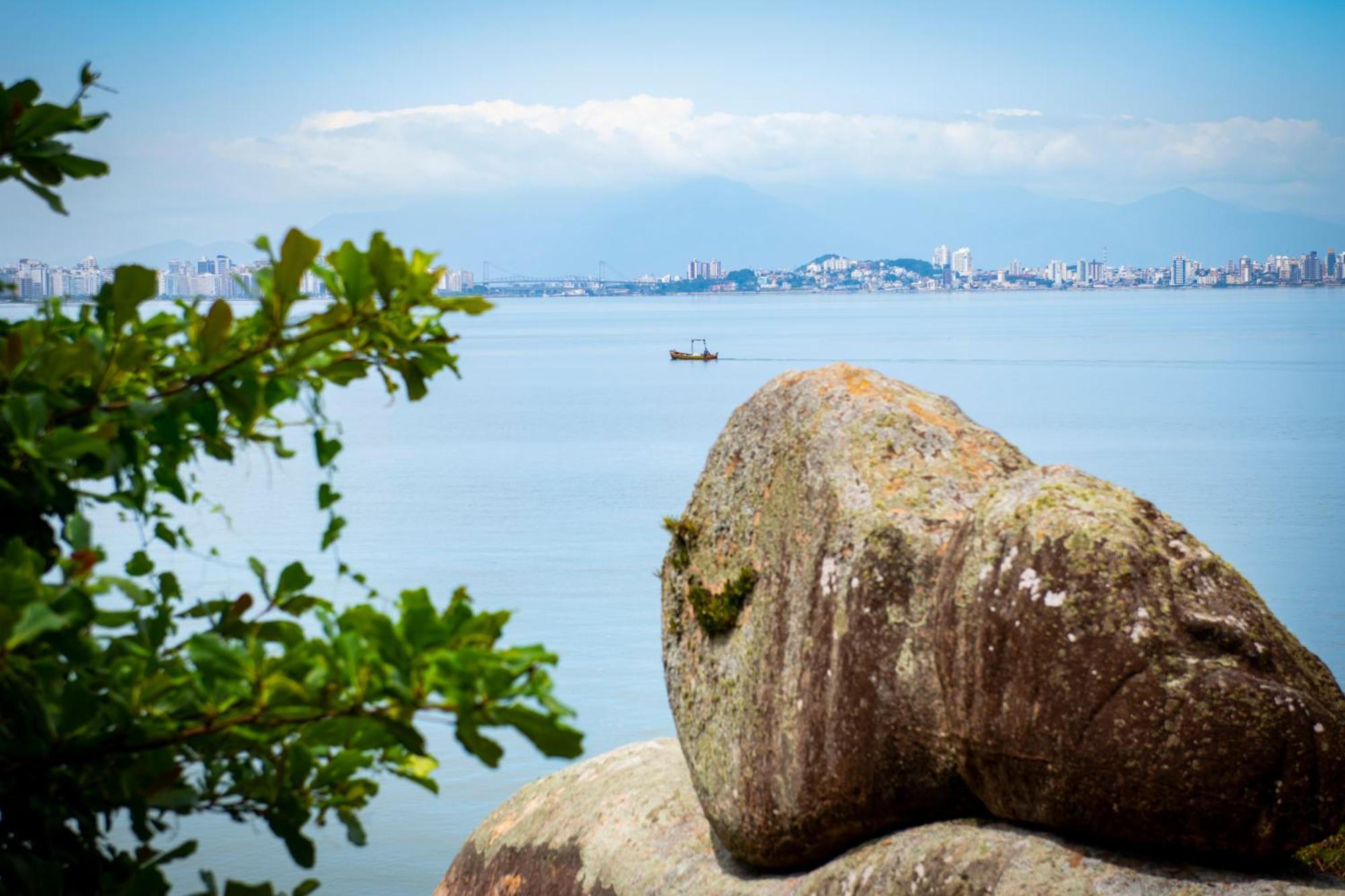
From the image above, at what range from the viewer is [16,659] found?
2314 millimetres

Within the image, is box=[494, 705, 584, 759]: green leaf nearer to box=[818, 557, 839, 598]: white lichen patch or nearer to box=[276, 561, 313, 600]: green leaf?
box=[276, 561, 313, 600]: green leaf

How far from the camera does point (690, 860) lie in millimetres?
9320

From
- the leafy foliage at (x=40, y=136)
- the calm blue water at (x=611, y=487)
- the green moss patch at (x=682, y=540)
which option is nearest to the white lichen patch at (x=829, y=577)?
the green moss patch at (x=682, y=540)

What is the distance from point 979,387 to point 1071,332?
7604 centimetres

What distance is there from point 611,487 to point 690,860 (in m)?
31.4

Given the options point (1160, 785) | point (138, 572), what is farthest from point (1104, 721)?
point (138, 572)

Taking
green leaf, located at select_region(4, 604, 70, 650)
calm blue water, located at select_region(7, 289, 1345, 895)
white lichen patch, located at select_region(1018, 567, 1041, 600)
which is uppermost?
green leaf, located at select_region(4, 604, 70, 650)

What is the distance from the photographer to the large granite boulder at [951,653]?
6629mm

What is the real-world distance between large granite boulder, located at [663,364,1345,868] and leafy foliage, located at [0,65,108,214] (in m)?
5.06

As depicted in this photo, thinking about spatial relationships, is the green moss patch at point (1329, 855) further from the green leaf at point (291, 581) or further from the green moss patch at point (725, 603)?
the green leaf at point (291, 581)

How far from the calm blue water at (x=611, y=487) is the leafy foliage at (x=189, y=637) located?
29 cm

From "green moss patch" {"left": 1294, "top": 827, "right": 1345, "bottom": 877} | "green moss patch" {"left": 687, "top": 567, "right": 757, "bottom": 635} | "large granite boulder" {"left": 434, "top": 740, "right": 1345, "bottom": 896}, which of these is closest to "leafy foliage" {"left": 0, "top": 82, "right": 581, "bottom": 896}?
"large granite boulder" {"left": 434, "top": 740, "right": 1345, "bottom": 896}

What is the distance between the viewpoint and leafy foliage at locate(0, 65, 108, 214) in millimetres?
2861

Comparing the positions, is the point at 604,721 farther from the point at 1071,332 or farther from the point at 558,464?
the point at 1071,332
